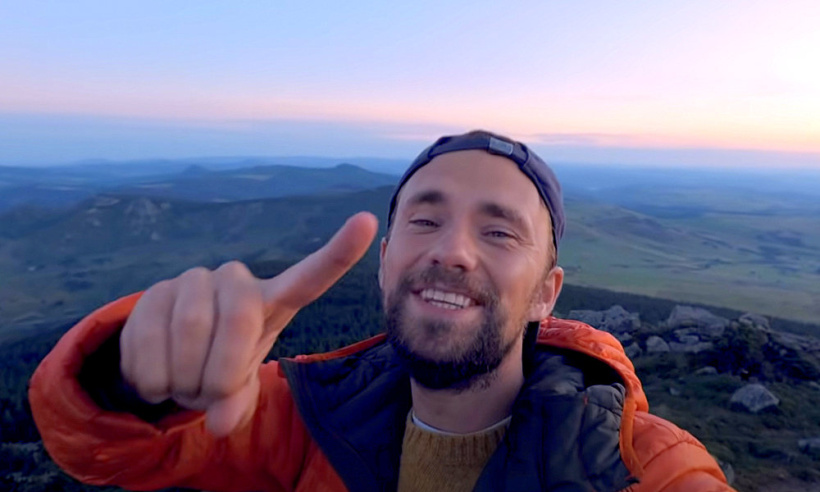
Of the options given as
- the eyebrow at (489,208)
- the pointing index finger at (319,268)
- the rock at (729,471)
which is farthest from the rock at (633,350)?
the pointing index finger at (319,268)

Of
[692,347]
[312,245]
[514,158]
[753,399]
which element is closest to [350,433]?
[514,158]

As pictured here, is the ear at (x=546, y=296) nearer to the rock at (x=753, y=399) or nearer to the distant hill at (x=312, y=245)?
the rock at (x=753, y=399)

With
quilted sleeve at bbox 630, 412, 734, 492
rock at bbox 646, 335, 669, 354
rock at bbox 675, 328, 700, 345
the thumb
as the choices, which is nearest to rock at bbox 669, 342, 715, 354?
rock at bbox 646, 335, 669, 354

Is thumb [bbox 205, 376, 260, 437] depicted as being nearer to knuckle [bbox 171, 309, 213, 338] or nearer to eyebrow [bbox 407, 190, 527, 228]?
knuckle [bbox 171, 309, 213, 338]

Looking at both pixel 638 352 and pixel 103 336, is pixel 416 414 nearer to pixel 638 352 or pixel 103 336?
pixel 103 336

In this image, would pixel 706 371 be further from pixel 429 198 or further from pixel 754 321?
pixel 429 198

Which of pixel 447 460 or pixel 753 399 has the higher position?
pixel 447 460
